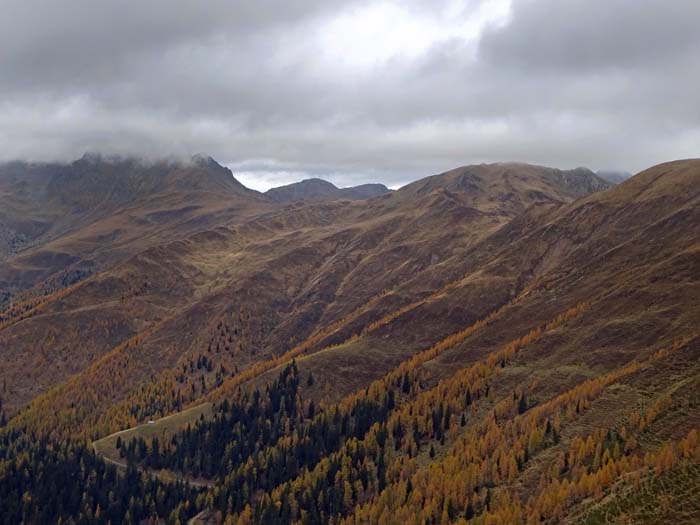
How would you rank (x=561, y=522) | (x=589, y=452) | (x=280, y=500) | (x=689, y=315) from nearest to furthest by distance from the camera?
(x=561, y=522)
(x=589, y=452)
(x=280, y=500)
(x=689, y=315)

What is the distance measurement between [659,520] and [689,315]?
369 feet

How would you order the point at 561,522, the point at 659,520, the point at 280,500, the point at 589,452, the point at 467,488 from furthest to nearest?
the point at 280,500
the point at 467,488
the point at 589,452
the point at 561,522
the point at 659,520

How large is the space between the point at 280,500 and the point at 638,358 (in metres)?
120

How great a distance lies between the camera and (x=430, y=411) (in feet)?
653

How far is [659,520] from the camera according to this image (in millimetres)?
96625

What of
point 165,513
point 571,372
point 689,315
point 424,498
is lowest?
point 165,513

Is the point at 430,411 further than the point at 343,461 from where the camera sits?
Yes

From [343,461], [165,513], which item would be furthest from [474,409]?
[165,513]

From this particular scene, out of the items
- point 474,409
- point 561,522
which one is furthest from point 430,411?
point 561,522

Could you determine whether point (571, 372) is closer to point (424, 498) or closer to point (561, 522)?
point (424, 498)

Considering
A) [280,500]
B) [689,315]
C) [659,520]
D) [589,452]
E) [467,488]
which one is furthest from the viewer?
[689,315]

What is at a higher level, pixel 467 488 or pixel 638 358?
pixel 638 358

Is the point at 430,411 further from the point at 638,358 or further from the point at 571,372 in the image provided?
the point at 638,358

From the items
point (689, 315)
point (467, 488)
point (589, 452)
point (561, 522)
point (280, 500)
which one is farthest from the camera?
point (689, 315)
